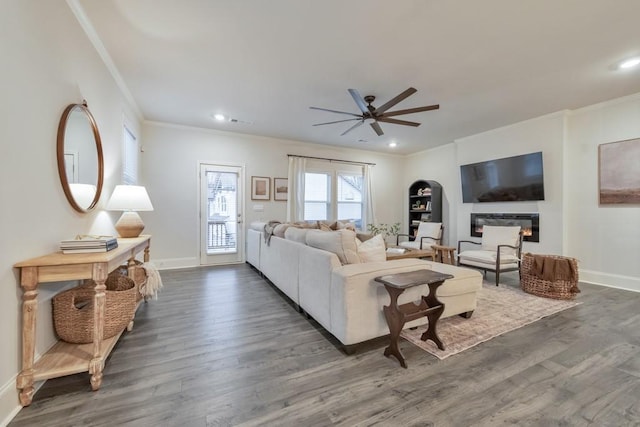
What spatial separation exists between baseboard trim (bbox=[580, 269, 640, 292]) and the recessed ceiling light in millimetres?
2831

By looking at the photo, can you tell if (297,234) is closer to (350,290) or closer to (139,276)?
(350,290)

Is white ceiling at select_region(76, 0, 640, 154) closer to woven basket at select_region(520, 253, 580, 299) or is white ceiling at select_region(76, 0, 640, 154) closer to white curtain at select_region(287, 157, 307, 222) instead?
white curtain at select_region(287, 157, 307, 222)

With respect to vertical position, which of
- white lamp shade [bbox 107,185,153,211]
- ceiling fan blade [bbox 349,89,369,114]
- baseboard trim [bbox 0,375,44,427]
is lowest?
baseboard trim [bbox 0,375,44,427]

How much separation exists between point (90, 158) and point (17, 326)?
1552 mm

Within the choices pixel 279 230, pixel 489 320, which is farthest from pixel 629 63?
pixel 279 230

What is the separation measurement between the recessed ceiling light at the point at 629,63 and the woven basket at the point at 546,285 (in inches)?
89.3

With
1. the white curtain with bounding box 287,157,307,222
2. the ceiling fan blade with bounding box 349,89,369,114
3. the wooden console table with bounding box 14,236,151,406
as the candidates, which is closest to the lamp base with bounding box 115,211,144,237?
the wooden console table with bounding box 14,236,151,406

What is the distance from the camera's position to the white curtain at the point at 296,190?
5.93m

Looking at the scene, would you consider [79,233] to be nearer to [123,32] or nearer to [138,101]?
[123,32]

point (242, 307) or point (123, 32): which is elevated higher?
point (123, 32)

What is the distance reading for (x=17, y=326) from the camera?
4.86ft

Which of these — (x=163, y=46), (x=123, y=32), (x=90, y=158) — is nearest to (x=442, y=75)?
(x=163, y=46)

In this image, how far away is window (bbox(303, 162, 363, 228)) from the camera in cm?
634

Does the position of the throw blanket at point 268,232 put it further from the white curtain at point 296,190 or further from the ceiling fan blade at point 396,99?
the ceiling fan blade at point 396,99
